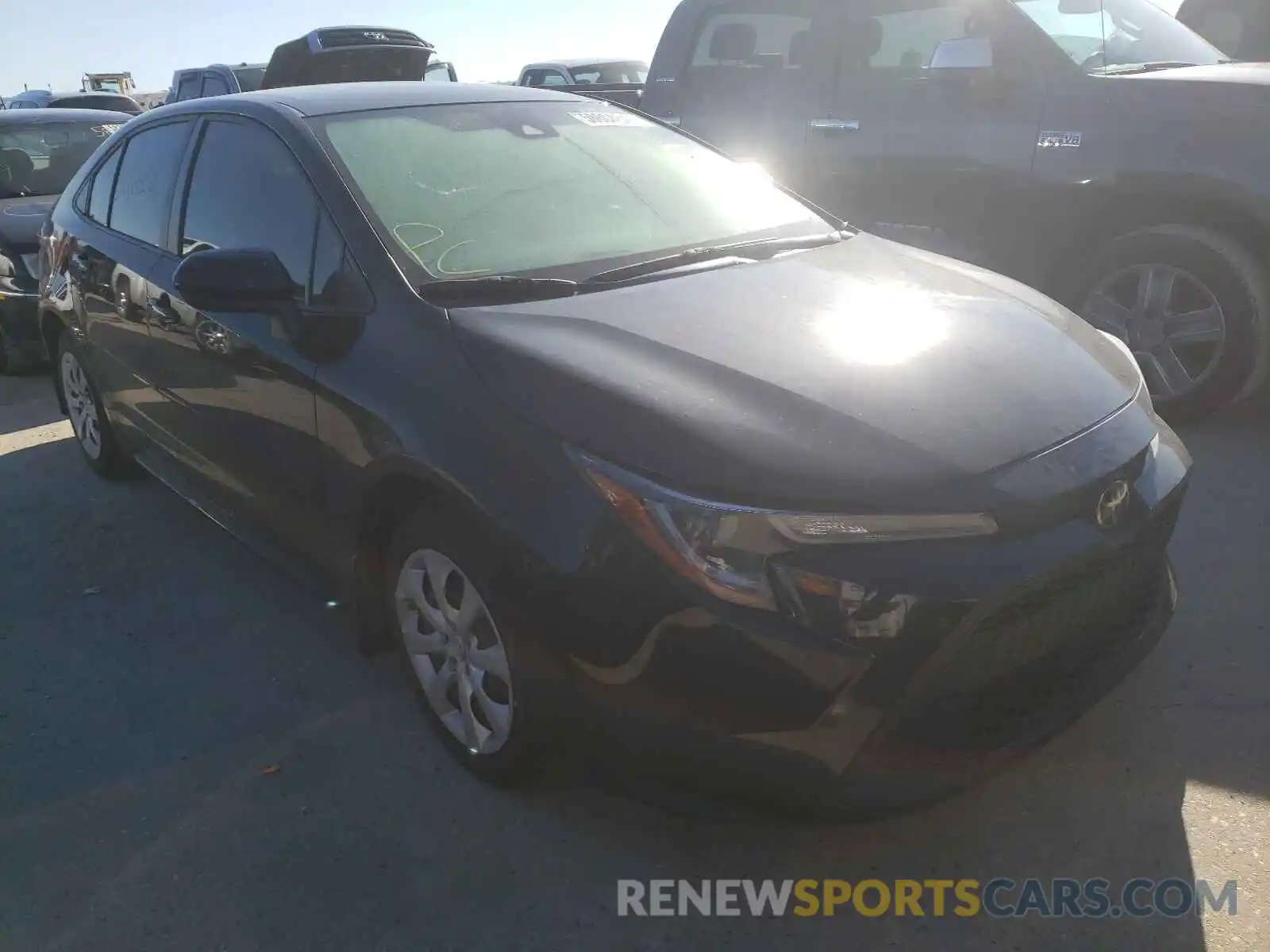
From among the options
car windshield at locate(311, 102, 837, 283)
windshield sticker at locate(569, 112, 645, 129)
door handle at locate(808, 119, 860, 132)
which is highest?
windshield sticker at locate(569, 112, 645, 129)

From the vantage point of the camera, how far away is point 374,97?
325 cm

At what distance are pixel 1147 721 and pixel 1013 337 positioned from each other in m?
1.05

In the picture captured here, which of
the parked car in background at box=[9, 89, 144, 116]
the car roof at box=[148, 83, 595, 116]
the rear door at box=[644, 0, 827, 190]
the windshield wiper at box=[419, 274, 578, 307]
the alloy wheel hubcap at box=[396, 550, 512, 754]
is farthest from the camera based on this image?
the parked car in background at box=[9, 89, 144, 116]

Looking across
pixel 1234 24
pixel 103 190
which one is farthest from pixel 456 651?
pixel 1234 24

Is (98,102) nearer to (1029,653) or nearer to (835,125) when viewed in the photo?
(835,125)

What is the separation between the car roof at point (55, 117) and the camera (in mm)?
7609

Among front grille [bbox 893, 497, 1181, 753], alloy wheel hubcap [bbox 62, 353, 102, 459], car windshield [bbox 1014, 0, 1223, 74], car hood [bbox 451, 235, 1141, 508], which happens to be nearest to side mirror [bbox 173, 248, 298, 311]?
car hood [bbox 451, 235, 1141, 508]

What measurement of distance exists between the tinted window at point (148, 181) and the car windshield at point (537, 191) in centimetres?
94

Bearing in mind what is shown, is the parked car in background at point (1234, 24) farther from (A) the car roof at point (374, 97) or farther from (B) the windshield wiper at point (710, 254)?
(A) the car roof at point (374, 97)

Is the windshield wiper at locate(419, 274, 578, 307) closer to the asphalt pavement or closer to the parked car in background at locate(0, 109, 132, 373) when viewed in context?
the asphalt pavement

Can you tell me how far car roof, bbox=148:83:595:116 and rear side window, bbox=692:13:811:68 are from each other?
2.45m

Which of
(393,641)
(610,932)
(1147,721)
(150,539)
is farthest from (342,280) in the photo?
(1147,721)

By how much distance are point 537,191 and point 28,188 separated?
6.14 meters

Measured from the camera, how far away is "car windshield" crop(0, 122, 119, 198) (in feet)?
24.3
